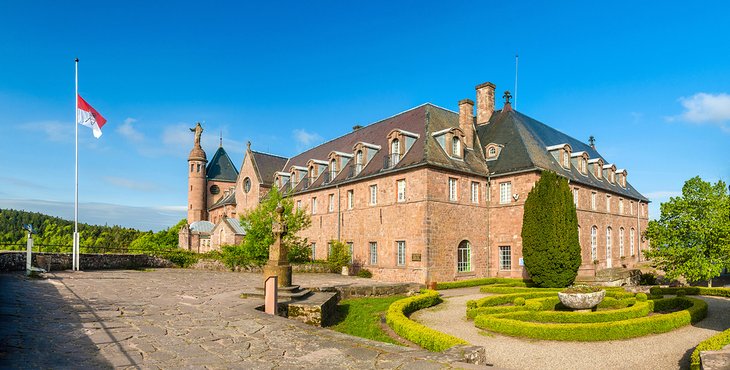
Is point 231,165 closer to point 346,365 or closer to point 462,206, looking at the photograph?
point 462,206

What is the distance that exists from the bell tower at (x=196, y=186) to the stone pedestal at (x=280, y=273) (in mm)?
50357

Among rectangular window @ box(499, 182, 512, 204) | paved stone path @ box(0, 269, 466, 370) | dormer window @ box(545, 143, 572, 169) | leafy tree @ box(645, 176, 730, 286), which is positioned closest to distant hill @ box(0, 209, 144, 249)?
rectangular window @ box(499, 182, 512, 204)

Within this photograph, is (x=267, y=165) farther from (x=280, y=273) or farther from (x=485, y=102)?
(x=280, y=273)

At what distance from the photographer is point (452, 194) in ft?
95.7

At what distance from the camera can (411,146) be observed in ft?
101

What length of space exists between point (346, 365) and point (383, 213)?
23.7 metres

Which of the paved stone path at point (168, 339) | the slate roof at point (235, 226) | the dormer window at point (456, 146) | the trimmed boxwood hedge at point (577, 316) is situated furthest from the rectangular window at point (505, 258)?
the slate roof at point (235, 226)

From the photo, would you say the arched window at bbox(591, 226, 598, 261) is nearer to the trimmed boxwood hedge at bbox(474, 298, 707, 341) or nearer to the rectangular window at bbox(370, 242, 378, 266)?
the rectangular window at bbox(370, 242, 378, 266)

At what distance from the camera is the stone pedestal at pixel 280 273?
1462cm

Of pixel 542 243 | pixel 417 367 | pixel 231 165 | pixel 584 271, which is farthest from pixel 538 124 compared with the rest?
pixel 231 165

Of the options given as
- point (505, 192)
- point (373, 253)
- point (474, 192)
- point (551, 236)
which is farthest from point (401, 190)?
point (551, 236)

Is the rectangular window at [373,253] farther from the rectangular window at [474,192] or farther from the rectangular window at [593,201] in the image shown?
the rectangular window at [593,201]

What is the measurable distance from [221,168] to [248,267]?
127 feet

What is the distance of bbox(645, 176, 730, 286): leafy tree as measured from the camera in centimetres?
2394
